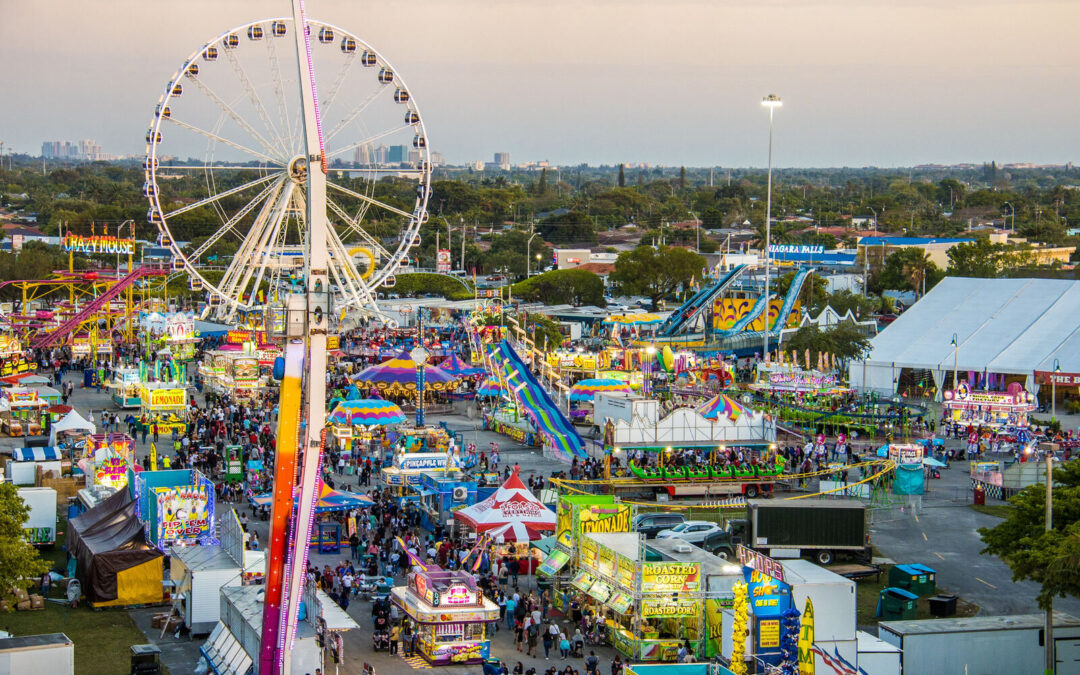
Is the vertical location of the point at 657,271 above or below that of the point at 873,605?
above

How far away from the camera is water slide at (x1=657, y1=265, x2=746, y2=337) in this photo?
2452 inches

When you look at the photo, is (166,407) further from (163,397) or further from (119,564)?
(119,564)

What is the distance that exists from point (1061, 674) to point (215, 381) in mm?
34775

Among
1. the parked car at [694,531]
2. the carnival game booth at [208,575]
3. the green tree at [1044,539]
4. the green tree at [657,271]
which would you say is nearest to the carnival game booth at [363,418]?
the parked car at [694,531]

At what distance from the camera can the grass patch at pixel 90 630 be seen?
20797 mm

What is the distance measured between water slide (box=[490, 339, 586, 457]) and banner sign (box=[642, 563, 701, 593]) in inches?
565

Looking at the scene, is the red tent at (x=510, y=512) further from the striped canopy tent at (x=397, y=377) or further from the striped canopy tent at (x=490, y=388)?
the striped canopy tent at (x=397, y=377)

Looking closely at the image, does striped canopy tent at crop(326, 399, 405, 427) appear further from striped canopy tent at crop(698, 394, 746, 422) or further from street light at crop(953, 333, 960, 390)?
street light at crop(953, 333, 960, 390)

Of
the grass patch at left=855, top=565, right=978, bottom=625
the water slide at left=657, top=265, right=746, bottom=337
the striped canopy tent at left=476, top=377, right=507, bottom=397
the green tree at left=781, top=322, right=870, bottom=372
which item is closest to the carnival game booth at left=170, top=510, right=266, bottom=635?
the grass patch at left=855, top=565, right=978, bottom=625

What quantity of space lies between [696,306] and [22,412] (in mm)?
31770

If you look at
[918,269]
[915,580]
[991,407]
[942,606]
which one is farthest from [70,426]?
[918,269]

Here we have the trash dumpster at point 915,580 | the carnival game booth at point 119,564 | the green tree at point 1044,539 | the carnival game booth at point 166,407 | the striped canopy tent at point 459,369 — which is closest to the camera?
the green tree at point 1044,539

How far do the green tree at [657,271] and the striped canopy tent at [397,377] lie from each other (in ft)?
115

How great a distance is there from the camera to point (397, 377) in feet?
153
